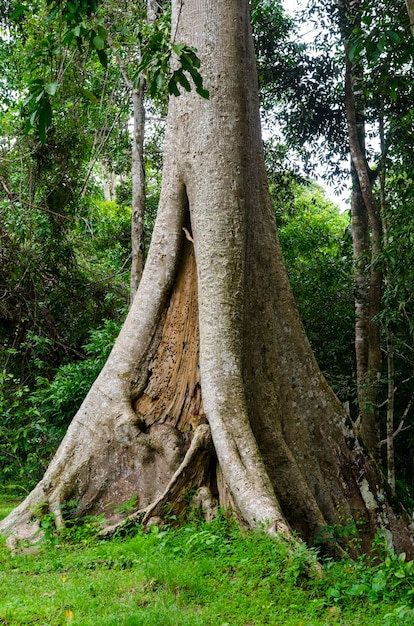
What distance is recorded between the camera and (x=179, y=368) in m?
6.32

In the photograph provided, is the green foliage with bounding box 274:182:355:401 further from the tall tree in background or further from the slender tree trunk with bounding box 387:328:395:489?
the slender tree trunk with bounding box 387:328:395:489

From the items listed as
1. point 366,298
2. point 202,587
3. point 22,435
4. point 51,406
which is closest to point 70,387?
point 51,406

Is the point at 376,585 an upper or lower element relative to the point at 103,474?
lower

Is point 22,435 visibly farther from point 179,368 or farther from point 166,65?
point 166,65

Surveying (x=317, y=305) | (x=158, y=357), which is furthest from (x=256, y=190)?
(x=317, y=305)

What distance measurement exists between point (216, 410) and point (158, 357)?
1.07m

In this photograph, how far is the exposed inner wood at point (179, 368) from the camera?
6168 mm

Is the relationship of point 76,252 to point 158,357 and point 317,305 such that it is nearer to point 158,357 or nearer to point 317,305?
point 317,305

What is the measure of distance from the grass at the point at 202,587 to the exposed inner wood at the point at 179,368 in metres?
1.37

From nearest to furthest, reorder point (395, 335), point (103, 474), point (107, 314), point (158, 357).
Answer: point (103, 474) < point (158, 357) < point (395, 335) < point (107, 314)

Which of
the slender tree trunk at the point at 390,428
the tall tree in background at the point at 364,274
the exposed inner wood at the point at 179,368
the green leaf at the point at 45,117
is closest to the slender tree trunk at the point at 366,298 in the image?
the tall tree in background at the point at 364,274

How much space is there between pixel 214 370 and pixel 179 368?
2.30 feet

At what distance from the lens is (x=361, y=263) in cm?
1030

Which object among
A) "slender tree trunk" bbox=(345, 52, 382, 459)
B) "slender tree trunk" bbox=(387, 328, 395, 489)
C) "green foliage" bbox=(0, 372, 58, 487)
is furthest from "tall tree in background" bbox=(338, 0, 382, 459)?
"green foliage" bbox=(0, 372, 58, 487)
